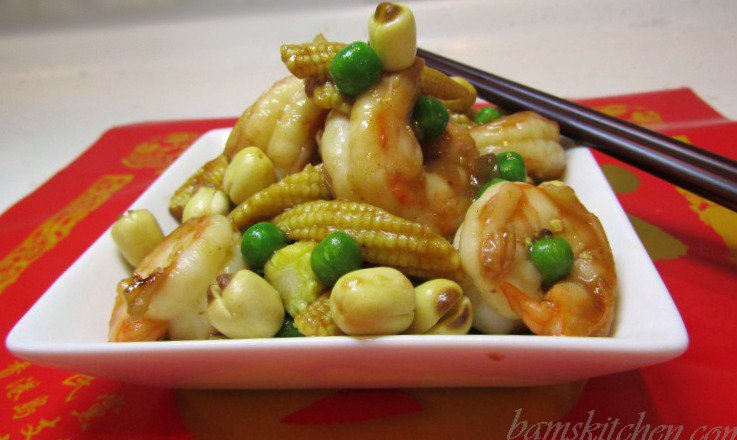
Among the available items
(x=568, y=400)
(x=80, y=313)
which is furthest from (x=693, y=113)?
(x=80, y=313)

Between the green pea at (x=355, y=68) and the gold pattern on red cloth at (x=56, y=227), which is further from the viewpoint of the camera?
the gold pattern on red cloth at (x=56, y=227)

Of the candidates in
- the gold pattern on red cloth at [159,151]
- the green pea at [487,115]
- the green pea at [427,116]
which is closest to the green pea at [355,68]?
the green pea at [427,116]

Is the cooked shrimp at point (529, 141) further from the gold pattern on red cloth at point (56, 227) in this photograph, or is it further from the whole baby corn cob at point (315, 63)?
the gold pattern on red cloth at point (56, 227)

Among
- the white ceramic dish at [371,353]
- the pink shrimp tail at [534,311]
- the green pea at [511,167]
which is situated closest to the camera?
the white ceramic dish at [371,353]

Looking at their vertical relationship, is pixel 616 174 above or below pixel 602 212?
below

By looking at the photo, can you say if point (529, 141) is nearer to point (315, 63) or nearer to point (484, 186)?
point (484, 186)

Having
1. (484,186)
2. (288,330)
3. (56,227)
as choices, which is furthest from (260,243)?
(56,227)

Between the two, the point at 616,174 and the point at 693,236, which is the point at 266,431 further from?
the point at 616,174
